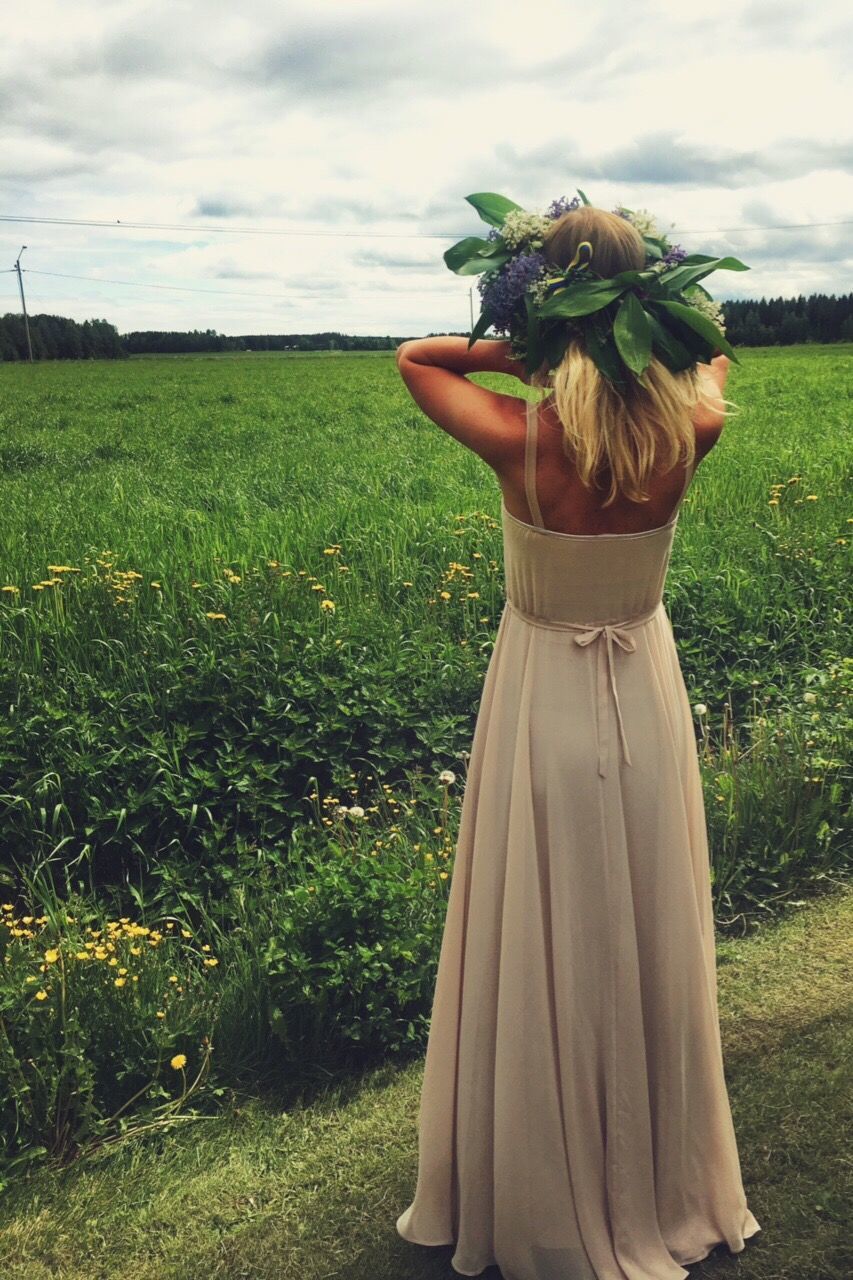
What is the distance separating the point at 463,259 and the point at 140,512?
778 centimetres

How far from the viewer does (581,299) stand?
6.79 feet

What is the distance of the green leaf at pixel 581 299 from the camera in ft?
6.74

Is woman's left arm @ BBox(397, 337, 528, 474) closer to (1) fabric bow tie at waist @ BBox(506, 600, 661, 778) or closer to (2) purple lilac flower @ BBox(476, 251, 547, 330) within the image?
(2) purple lilac flower @ BBox(476, 251, 547, 330)

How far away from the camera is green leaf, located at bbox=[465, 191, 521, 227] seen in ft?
7.73

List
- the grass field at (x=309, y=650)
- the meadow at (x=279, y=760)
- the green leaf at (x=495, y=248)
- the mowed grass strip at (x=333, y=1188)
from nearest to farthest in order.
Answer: the green leaf at (x=495, y=248) → the mowed grass strip at (x=333, y=1188) → the meadow at (x=279, y=760) → the grass field at (x=309, y=650)

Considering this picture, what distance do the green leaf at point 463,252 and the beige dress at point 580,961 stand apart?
0.55 metres

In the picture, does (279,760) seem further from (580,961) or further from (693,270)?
(693,270)

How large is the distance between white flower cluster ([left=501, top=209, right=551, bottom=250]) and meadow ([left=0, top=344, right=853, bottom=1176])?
7.16 ft

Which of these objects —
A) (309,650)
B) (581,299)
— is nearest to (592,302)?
(581,299)

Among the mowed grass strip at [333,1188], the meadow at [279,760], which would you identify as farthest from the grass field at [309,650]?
the mowed grass strip at [333,1188]

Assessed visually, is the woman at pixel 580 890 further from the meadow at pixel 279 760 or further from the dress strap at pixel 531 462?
the meadow at pixel 279 760

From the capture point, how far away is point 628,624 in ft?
7.82

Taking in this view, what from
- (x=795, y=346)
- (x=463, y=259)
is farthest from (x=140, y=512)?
(x=795, y=346)

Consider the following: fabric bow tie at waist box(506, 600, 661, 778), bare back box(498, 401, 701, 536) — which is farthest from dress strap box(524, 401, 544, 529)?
fabric bow tie at waist box(506, 600, 661, 778)
